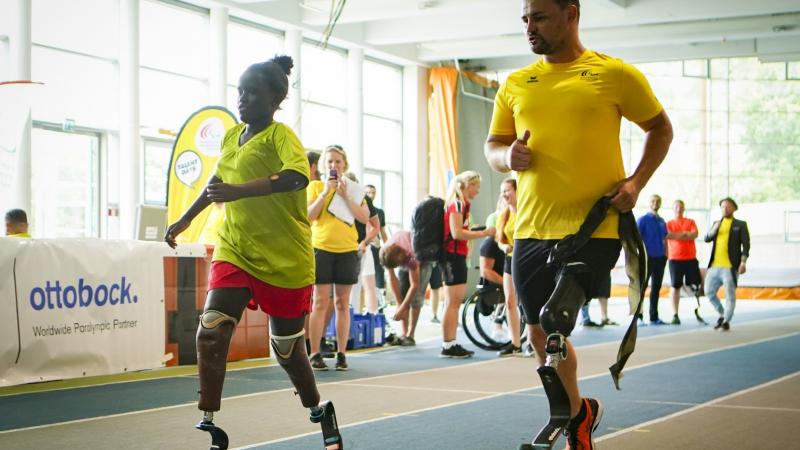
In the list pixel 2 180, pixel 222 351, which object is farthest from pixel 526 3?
pixel 2 180

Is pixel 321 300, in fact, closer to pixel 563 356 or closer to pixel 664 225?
pixel 563 356

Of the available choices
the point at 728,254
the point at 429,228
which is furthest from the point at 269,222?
the point at 728,254

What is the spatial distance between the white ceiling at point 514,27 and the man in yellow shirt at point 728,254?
4998 mm

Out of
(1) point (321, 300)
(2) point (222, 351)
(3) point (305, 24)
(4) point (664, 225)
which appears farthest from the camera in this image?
(3) point (305, 24)

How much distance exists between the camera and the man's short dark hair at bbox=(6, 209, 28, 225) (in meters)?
9.88

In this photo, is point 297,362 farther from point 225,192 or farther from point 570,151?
point 570,151

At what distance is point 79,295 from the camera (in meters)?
7.78

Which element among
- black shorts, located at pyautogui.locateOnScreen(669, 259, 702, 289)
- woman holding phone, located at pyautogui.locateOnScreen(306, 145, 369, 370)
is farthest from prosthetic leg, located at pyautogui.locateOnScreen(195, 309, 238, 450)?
black shorts, located at pyautogui.locateOnScreen(669, 259, 702, 289)

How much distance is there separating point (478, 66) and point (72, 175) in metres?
12.5

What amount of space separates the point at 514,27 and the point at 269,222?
58.0ft

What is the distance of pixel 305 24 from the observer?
784 inches

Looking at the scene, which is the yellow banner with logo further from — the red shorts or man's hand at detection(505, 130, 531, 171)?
man's hand at detection(505, 130, 531, 171)

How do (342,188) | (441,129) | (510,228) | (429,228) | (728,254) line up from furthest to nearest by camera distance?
(441,129) → (728,254) → (429,228) → (510,228) → (342,188)

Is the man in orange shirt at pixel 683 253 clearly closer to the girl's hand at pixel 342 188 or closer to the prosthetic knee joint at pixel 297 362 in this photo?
the girl's hand at pixel 342 188
